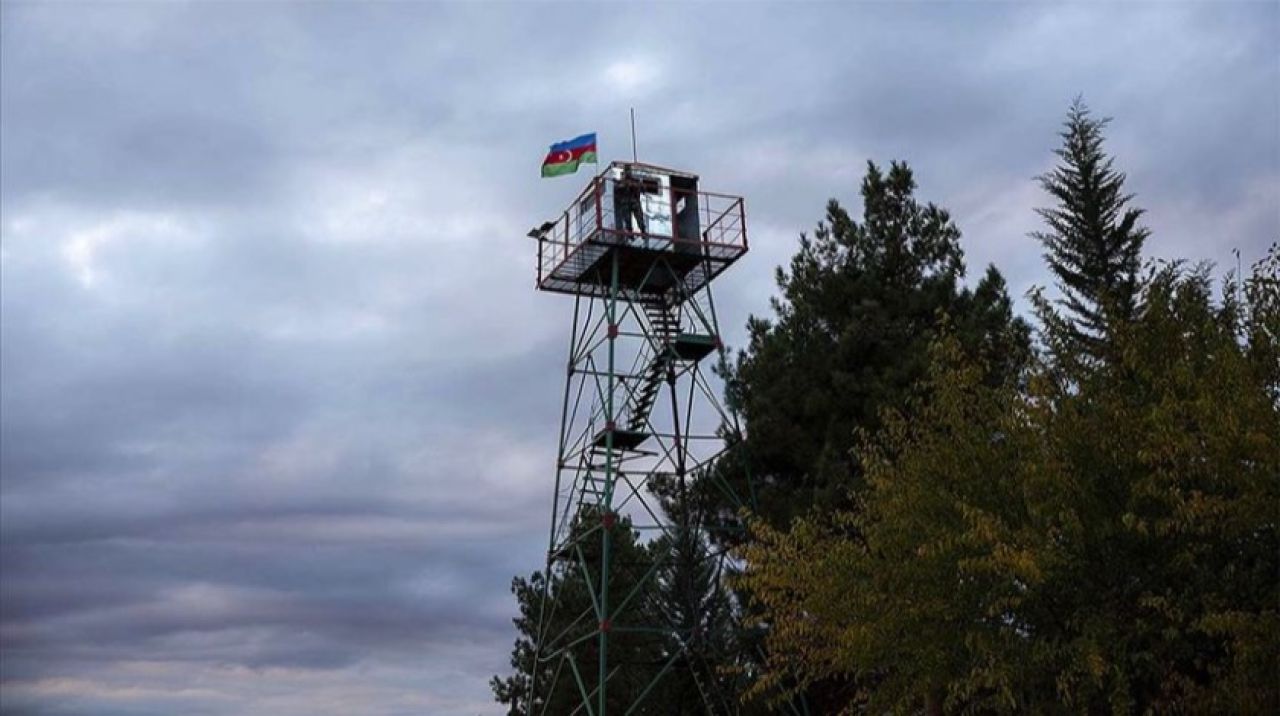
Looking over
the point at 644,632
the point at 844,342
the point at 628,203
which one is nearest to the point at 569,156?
the point at 628,203

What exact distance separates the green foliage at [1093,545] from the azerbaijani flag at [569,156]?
12.6 m

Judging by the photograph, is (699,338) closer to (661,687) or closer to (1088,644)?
(661,687)

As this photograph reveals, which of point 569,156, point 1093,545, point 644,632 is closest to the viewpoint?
point 1093,545

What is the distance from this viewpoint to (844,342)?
113 feet

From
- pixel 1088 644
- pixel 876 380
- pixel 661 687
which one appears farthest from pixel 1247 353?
pixel 661 687

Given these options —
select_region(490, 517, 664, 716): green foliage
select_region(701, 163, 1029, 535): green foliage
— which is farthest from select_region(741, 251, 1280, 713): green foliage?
select_region(490, 517, 664, 716): green foliage

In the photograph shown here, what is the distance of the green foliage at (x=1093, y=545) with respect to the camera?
18.6 m

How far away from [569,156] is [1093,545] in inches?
663

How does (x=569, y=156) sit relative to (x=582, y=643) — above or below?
above

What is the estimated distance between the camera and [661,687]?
131 feet

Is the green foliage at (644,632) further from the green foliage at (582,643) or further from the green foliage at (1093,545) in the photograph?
the green foliage at (1093,545)

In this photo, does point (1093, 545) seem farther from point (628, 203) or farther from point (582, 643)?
point (582, 643)

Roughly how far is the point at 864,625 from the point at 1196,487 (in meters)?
4.89

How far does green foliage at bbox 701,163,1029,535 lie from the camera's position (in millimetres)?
33156
